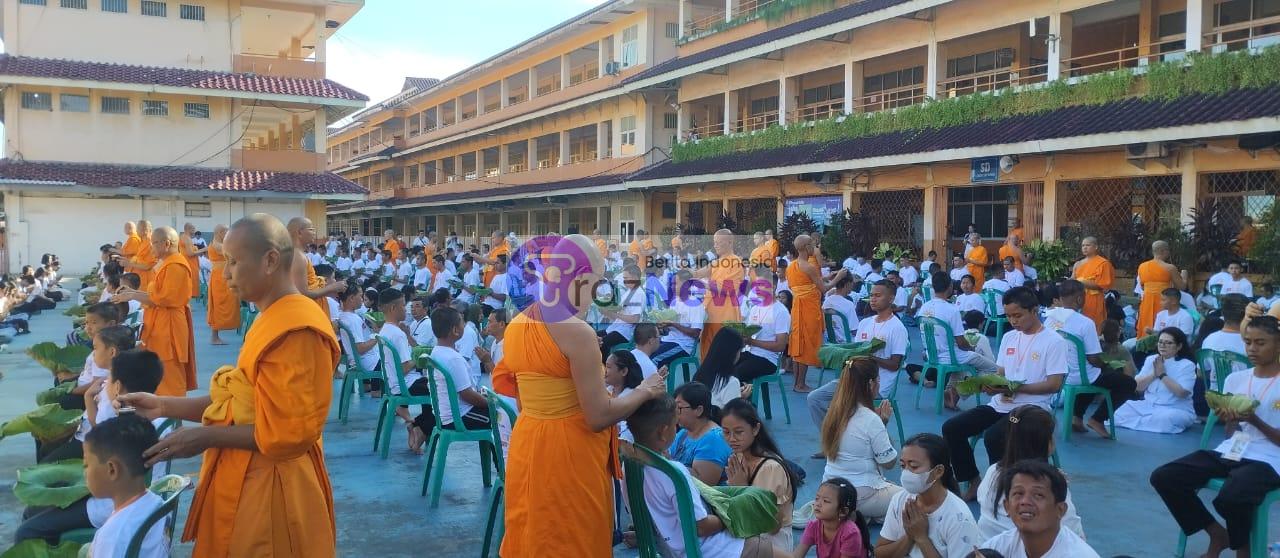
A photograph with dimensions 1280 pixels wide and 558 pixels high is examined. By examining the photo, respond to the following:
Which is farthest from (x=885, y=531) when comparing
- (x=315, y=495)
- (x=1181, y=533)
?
(x=315, y=495)

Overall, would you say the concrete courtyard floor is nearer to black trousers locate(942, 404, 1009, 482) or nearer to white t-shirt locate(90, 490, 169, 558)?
black trousers locate(942, 404, 1009, 482)

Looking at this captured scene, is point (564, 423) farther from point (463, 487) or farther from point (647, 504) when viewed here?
point (463, 487)

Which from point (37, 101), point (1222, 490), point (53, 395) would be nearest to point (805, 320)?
point (1222, 490)

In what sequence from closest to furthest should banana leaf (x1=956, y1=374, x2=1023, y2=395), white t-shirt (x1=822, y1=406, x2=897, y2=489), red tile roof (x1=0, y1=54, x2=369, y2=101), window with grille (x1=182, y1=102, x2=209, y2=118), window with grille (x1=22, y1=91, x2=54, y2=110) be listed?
white t-shirt (x1=822, y1=406, x2=897, y2=489) < banana leaf (x1=956, y1=374, x2=1023, y2=395) < red tile roof (x1=0, y1=54, x2=369, y2=101) < window with grille (x1=22, y1=91, x2=54, y2=110) < window with grille (x1=182, y1=102, x2=209, y2=118)

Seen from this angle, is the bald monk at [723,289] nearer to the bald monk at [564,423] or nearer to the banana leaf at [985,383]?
the banana leaf at [985,383]

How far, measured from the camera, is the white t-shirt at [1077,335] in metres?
6.58

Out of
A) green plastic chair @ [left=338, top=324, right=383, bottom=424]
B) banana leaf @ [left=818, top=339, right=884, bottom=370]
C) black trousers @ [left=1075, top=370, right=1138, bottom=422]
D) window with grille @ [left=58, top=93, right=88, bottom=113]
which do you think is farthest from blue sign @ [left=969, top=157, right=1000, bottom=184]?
window with grille @ [left=58, top=93, right=88, bottom=113]

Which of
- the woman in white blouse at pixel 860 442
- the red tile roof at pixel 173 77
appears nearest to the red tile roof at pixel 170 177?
the red tile roof at pixel 173 77

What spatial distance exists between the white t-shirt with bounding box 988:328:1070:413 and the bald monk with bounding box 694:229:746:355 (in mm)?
2878

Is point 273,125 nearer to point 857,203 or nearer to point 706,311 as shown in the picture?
point 857,203

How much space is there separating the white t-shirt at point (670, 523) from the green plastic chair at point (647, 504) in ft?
0.07

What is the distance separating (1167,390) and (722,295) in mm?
3781

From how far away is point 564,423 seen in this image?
316 cm

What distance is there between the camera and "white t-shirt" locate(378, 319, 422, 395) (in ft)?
20.9
